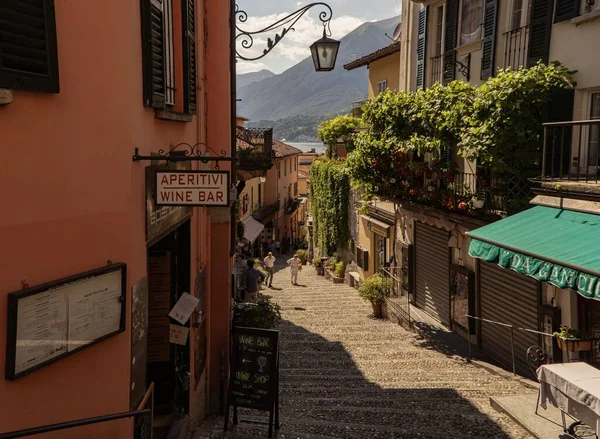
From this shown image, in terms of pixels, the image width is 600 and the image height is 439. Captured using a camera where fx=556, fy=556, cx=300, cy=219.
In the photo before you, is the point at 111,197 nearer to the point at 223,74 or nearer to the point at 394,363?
the point at 223,74

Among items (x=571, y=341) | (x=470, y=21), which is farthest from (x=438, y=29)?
(x=571, y=341)

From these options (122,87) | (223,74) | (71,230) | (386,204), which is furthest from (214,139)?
(386,204)

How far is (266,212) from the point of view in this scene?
Answer: 4525cm

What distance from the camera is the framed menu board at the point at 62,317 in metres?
3.59

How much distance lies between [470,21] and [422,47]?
8.77 feet

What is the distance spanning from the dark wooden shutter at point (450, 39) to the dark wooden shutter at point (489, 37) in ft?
5.66

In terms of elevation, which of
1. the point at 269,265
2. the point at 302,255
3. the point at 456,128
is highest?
the point at 456,128

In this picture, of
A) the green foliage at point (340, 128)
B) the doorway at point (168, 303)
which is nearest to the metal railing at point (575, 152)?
the doorway at point (168, 303)

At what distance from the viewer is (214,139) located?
9688 mm

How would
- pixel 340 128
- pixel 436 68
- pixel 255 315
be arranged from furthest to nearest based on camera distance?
pixel 340 128
pixel 436 68
pixel 255 315

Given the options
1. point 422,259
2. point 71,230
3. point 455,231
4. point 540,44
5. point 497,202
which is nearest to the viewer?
point 71,230

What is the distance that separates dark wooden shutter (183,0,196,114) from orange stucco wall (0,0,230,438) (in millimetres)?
1688

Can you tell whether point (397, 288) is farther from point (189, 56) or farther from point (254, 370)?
point (189, 56)

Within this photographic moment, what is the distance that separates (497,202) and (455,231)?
8.97ft
